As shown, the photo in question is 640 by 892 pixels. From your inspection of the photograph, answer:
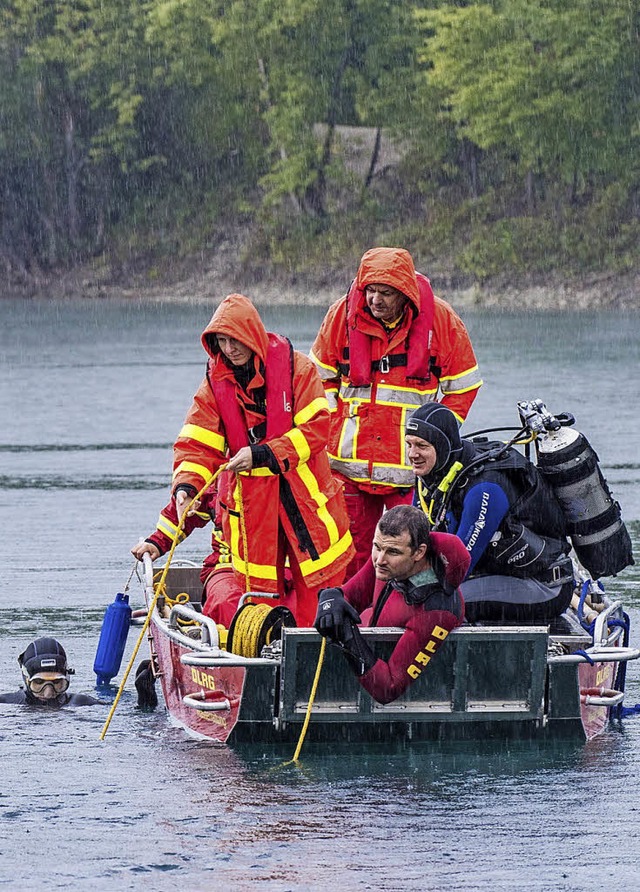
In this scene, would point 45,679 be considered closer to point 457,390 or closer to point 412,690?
point 412,690

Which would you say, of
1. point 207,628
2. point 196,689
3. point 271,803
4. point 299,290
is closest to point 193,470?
point 207,628

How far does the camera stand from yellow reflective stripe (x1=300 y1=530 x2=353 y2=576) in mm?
8617

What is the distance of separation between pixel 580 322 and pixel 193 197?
2460 cm

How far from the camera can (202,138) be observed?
67562 millimetres

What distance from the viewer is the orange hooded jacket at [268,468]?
336 inches

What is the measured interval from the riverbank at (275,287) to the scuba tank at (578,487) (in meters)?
42.5

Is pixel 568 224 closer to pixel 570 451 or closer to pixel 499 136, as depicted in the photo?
pixel 499 136

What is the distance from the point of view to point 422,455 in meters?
7.90

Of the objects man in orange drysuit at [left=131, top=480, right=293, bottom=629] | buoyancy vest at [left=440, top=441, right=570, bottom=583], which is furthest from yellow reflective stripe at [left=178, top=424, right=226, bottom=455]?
buoyancy vest at [left=440, top=441, right=570, bottom=583]

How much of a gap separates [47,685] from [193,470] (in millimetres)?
1438

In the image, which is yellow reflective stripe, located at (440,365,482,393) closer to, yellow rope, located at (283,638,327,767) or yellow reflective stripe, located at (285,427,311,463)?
yellow reflective stripe, located at (285,427,311,463)

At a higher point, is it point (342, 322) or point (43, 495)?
point (342, 322)

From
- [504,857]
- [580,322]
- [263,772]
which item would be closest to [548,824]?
[504,857]

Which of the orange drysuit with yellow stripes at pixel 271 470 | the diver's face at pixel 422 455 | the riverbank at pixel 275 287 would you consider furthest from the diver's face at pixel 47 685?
the riverbank at pixel 275 287
